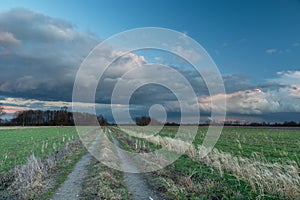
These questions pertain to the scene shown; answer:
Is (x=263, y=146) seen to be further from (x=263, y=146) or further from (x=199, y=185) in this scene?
(x=199, y=185)

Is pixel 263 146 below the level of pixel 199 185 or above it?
above

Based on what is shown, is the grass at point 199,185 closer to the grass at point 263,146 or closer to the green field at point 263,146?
Result: the green field at point 263,146

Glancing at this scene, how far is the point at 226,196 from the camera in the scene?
8875mm

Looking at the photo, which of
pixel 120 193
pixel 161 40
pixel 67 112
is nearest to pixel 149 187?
pixel 120 193

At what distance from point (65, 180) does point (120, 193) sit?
3.51 metres

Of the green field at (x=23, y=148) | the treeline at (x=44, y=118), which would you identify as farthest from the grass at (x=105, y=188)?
the treeline at (x=44, y=118)

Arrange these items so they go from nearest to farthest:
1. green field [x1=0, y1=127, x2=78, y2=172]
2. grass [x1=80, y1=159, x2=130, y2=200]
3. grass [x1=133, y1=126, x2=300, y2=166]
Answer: grass [x1=80, y1=159, x2=130, y2=200]
green field [x1=0, y1=127, x2=78, y2=172]
grass [x1=133, y1=126, x2=300, y2=166]

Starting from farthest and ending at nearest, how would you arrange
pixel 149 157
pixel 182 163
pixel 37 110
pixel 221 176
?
pixel 37 110
pixel 149 157
pixel 182 163
pixel 221 176

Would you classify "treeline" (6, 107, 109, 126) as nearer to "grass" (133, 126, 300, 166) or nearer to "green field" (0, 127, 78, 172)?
"green field" (0, 127, 78, 172)

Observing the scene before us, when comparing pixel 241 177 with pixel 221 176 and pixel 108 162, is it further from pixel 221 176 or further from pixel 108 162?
pixel 108 162

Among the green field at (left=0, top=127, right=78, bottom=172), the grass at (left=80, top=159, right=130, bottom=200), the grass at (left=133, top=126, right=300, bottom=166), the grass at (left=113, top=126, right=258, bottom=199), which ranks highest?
the grass at (left=133, top=126, right=300, bottom=166)

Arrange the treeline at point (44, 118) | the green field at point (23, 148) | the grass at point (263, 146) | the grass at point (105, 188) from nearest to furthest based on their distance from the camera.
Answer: the grass at point (105, 188)
the green field at point (23, 148)
the grass at point (263, 146)
the treeline at point (44, 118)

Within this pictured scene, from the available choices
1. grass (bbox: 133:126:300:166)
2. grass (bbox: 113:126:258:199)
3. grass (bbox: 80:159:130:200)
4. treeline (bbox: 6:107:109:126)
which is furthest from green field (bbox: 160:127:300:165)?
treeline (bbox: 6:107:109:126)

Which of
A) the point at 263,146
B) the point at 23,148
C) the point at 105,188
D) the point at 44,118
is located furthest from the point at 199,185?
the point at 44,118
